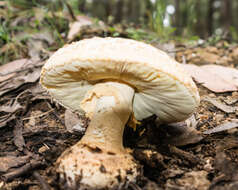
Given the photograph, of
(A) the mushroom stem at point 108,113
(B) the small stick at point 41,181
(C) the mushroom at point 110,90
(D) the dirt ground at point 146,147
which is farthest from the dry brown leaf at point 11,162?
(A) the mushroom stem at point 108,113

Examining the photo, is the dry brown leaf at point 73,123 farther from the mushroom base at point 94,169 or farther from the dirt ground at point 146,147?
the mushroom base at point 94,169

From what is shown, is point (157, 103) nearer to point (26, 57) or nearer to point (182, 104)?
point (182, 104)

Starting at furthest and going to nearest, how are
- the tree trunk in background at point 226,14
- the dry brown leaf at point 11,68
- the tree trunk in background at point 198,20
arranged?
the tree trunk in background at point 198,20, the tree trunk in background at point 226,14, the dry brown leaf at point 11,68

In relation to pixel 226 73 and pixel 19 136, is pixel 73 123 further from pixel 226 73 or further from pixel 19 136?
pixel 226 73

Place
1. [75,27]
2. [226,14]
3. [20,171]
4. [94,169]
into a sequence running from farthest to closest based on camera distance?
[226,14] → [75,27] → [20,171] → [94,169]

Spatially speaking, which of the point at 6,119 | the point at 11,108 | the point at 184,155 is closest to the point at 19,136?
the point at 6,119
